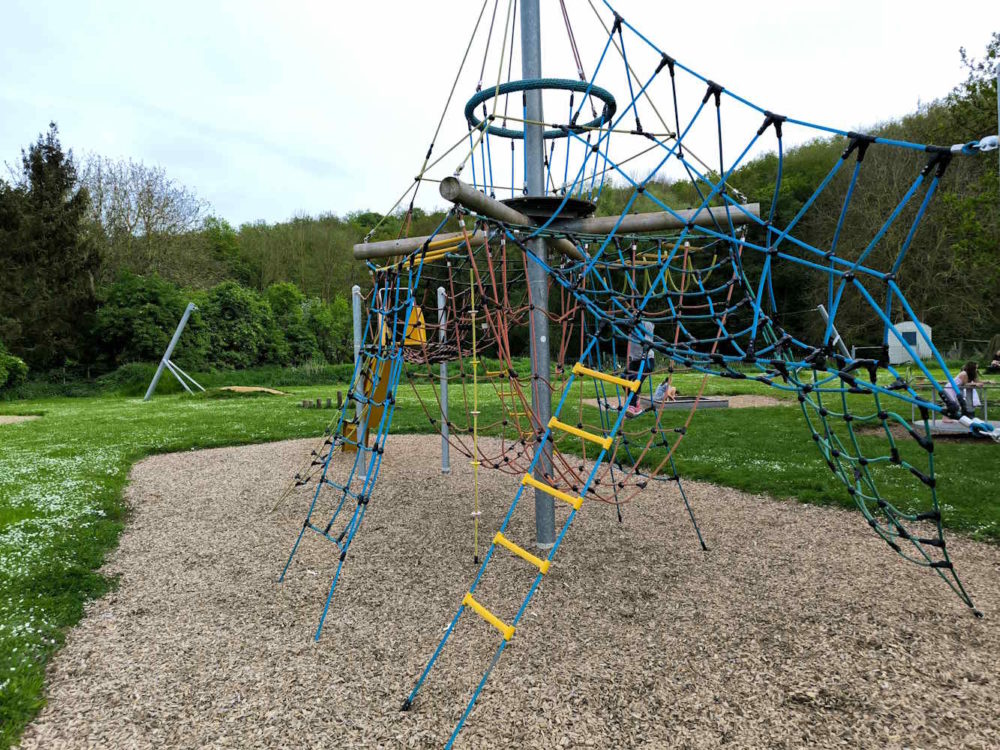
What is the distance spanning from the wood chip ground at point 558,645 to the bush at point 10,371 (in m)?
19.7

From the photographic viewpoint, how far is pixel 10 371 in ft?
68.0

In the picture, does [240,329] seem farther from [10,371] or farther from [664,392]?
[664,392]

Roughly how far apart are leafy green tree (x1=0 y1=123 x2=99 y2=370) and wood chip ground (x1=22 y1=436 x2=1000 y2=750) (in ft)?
74.8

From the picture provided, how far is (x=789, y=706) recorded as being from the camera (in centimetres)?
279

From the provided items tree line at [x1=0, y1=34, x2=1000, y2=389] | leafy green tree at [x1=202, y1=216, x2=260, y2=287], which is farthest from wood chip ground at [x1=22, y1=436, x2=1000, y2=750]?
leafy green tree at [x1=202, y1=216, x2=260, y2=287]

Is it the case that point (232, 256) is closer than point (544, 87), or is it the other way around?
point (544, 87)

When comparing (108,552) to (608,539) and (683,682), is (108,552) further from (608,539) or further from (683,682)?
(683,682)

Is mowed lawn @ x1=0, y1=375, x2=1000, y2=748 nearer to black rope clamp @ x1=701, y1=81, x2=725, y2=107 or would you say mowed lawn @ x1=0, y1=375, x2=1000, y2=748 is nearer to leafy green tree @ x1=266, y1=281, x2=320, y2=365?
black rope clamp @ x1=701, y1=81, x2=725, y2=107

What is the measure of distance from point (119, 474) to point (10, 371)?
17752 mm

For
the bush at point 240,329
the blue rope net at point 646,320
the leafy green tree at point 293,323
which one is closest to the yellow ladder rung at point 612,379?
the blue rope net at point 646,320

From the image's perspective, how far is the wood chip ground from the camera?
271 centimetres

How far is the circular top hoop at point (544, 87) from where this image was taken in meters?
4.23

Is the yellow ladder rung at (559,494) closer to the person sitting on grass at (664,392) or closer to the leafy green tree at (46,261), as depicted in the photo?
the person sitting on grass at (664,392)

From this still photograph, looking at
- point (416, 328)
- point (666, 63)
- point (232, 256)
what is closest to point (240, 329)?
point (232, 256)
